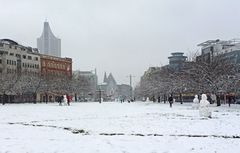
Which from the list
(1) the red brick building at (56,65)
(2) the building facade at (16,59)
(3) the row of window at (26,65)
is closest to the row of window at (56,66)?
(1) the red brick building at (56,65)

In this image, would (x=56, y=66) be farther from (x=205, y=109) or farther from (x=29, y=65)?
(x=205, y=109)

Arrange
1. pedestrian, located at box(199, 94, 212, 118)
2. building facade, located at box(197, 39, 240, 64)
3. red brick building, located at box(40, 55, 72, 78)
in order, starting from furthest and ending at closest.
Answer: red brick building, located at box(40, 55, 72, 78) → building facade, located at box(197, 39, 240, 64) → pedestrian, located at box(199, 94, 212, 118)

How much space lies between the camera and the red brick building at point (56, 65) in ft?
527

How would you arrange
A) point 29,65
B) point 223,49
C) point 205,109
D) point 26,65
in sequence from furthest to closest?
point 29,65
point 26,65
point 223,49
point 205,109

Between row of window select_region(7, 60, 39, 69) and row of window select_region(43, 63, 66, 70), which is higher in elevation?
row of window select_region(43, 63, 66, 70)

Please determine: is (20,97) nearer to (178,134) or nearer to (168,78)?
(168,78)

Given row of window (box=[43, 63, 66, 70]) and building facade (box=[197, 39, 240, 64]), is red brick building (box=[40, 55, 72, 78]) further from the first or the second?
building facade (box=[197, 39, 240, 64])

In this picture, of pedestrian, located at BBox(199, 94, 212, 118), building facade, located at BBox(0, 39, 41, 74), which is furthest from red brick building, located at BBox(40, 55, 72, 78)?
pedestrian, located at BBox(199, 94, 212, 118)

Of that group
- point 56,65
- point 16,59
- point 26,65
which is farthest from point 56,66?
point 16,59

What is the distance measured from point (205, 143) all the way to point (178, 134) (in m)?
3.43

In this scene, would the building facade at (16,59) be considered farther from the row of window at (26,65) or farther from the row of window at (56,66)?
the row of window at (56,66)

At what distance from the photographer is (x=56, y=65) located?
170m

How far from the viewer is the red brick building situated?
160613 mm

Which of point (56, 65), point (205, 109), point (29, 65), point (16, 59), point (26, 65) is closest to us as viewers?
point (205, 109)
